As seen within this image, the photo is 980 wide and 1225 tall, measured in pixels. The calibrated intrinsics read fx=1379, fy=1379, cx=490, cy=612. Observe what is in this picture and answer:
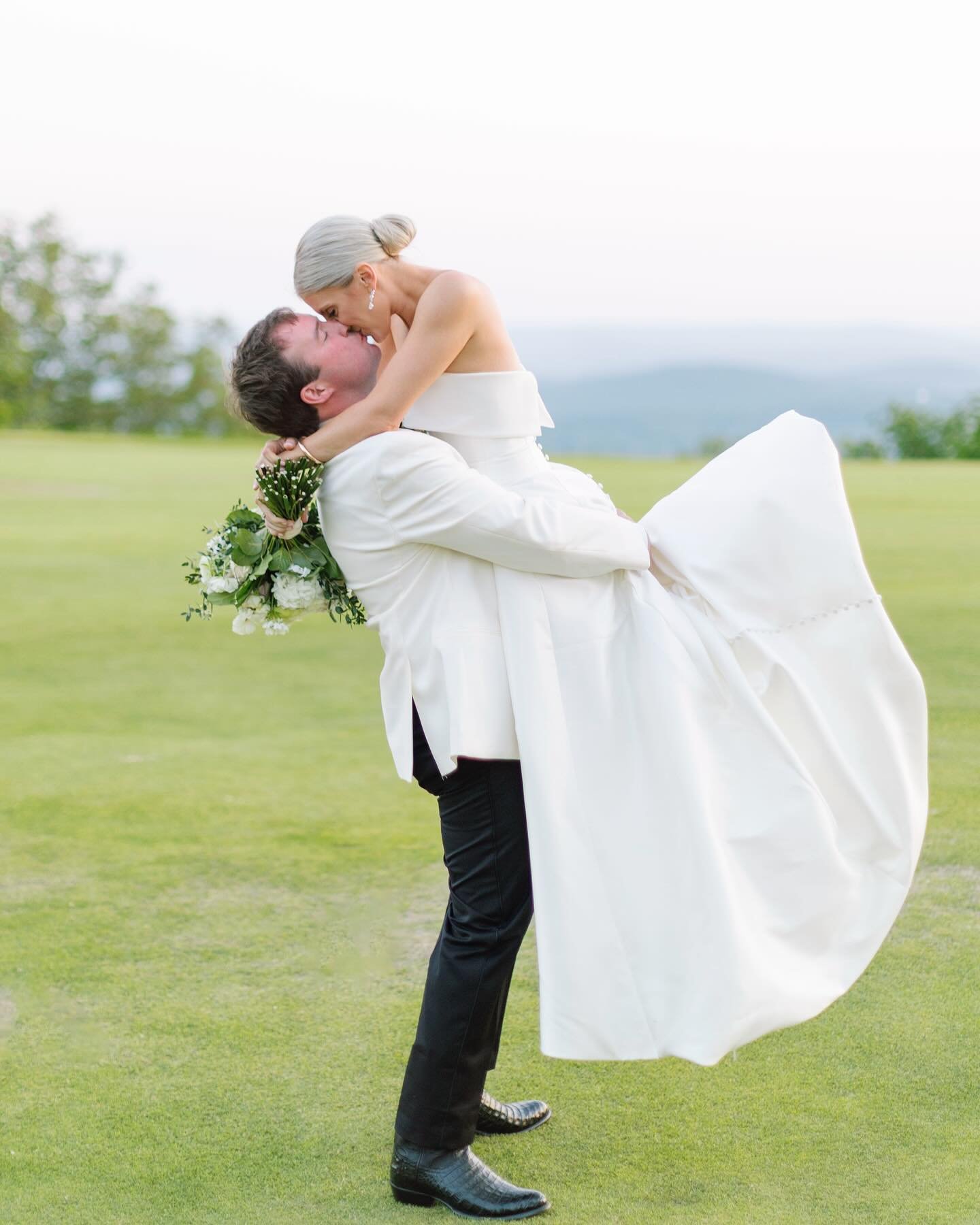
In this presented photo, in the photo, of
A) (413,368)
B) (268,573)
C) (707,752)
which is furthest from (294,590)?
(707,752)

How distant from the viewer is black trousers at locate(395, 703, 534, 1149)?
2754mm

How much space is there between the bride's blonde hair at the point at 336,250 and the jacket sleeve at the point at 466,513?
0.39 meters

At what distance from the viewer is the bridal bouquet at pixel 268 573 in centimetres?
289

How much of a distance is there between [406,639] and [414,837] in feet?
8.00

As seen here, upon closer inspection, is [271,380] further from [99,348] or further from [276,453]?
[99,348]

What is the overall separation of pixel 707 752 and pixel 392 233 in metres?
1.24

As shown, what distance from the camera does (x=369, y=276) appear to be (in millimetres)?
2783

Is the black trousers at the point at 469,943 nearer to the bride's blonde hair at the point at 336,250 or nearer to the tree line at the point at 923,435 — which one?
the bride's blonde hair at the point at 336,250

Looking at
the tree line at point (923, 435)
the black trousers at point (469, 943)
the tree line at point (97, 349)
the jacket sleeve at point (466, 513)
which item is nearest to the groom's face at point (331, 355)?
the jacket sleeve at point (466, 513)

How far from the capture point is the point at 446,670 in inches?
105

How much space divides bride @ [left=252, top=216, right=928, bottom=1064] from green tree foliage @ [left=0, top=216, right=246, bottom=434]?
Result: 178 ft

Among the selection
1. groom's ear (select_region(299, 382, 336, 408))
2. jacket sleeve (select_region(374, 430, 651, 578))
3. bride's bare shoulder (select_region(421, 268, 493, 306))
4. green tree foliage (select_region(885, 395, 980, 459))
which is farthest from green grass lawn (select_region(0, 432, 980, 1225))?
green tree foliage (select_region(885, 395, 980, 459))

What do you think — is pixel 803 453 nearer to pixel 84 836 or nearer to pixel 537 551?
pixel 537 551

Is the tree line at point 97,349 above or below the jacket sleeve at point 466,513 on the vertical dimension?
below
